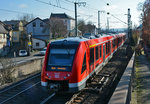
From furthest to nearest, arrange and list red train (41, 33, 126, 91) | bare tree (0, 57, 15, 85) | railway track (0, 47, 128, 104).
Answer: bare tree (0, 57, 15, 85), railway track (0, 47, 128, 104), red train (41, 33, 126, 91)

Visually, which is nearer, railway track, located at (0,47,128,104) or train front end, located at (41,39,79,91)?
train front end, located at (41,39,79,91)

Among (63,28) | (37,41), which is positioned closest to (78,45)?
(37,41)

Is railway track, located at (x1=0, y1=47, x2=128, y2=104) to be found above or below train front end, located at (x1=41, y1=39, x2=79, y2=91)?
below

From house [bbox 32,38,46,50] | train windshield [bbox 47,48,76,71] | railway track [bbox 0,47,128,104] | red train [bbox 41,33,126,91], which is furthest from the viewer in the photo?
house [bbox 32,38,46,50]

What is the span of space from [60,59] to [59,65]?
0.36 m

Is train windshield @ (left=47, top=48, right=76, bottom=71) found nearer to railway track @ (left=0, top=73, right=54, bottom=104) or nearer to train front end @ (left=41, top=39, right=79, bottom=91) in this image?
train front end @ (left=41, top=39, right=79, bottom=91)

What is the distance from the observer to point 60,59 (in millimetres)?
9500

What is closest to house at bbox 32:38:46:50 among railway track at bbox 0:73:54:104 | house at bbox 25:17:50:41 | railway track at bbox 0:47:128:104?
house at bbox 25:17:50:41

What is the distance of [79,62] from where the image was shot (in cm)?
920

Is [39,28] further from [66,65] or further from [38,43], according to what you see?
[66,65]

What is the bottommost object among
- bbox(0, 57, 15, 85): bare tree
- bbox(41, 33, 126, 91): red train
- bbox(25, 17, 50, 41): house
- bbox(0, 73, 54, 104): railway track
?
bbox(0, 73, 54, 104): railway track

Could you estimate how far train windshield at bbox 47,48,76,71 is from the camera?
9.17 m

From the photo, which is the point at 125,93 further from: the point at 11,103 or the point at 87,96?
the point at 11,103

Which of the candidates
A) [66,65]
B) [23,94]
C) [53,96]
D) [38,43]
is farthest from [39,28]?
[66,65]
